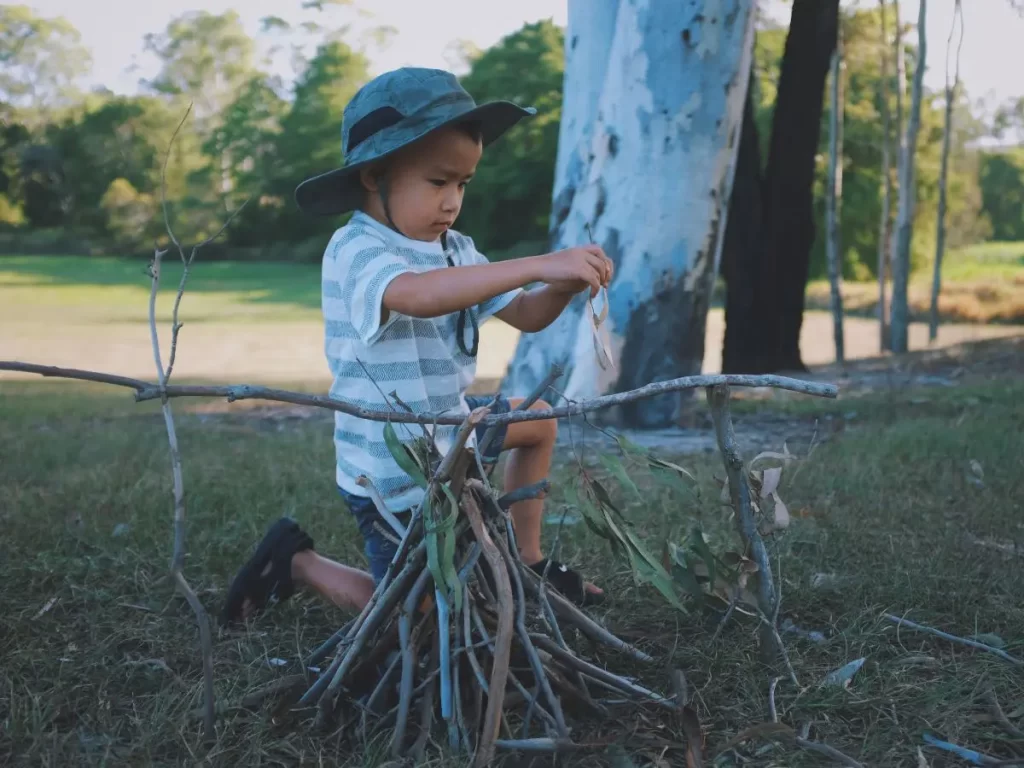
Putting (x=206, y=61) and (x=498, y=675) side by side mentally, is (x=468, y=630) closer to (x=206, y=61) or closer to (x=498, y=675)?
(x=498, y=675)

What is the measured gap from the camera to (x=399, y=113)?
2303 mm

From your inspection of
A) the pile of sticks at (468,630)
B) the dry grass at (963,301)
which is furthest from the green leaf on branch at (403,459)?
the dry grass at (963,301)

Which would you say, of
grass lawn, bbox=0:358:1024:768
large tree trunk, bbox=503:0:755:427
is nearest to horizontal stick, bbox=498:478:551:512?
grass lawn, bbox=0:358:1024:768

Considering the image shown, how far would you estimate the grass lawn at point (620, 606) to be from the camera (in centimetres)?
201

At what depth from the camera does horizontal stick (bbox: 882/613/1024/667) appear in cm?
231

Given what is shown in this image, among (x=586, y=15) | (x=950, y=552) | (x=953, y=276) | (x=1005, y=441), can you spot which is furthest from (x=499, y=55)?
(x=950, y=552)

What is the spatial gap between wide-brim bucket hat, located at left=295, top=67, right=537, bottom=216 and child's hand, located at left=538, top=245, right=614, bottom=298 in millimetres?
434

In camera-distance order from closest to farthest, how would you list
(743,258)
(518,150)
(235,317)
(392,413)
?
1. (392,413)
2. (743,258)
3. (235,317)
4. (518,150)

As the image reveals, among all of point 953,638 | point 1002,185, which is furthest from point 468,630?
point 1002,185

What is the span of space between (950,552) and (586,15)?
3618mm

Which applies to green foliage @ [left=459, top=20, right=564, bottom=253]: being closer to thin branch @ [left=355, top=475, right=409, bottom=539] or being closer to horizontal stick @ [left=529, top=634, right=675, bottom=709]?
thin branch @ [left=355, top=475, right=409, bottom=539]

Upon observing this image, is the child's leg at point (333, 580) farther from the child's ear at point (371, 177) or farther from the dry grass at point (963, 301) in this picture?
the dry grass at point (963, 301)

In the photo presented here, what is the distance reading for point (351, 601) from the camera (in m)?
2.57

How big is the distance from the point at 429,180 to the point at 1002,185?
95.7ft
